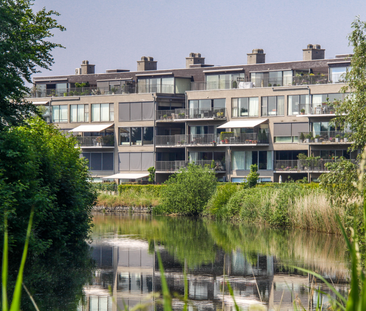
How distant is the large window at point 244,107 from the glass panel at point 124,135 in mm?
11583

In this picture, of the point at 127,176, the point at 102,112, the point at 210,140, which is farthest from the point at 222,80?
the point at 127,176

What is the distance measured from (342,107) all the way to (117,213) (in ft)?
88.1

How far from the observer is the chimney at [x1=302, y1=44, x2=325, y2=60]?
56.5 metres

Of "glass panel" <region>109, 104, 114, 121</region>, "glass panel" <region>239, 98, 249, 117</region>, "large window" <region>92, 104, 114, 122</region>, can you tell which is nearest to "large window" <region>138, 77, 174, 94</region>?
"glass panel" <region>109, 104, 114, 121</region>

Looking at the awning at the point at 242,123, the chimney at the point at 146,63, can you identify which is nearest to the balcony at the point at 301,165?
the awning at the point at 242,123

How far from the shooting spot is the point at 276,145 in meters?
51.2

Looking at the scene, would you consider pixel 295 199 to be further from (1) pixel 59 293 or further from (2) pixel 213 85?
(2) pixel 213 85

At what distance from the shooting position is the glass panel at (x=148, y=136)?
56000 mm

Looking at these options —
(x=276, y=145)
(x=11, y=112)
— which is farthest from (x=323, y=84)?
(x=11, y=112)

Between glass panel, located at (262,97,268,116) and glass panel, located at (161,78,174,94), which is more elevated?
glass panel, located at (161,78,174,94)

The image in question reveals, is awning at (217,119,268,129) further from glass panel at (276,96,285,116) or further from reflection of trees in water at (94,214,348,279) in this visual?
reflection of trees in water at (94,214,348,279)

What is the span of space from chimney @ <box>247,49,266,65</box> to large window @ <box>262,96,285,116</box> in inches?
316

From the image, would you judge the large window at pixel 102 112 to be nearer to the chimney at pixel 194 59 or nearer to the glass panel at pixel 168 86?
the glass panel at pixel 168 86

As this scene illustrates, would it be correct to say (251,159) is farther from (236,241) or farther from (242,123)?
(236,241)
